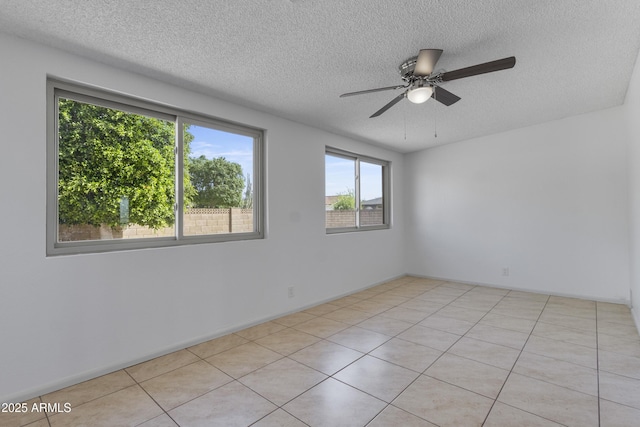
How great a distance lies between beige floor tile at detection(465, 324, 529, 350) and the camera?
9.10 feet

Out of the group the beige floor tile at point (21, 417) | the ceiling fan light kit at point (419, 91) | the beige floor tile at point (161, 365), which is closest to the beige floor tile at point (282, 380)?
the beige floor tile at point (161, 365)

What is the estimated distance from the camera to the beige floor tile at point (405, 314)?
11.3 feet

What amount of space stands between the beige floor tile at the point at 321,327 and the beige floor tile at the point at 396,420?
1.23 metres

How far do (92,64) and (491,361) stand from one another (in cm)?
390

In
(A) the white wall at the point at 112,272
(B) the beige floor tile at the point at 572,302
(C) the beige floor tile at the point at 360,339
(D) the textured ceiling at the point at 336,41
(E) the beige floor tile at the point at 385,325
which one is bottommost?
(C) the beige floor tile at the point at 360,339

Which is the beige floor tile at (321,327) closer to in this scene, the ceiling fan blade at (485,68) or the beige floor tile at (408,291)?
the beige floor tile at (408,291)

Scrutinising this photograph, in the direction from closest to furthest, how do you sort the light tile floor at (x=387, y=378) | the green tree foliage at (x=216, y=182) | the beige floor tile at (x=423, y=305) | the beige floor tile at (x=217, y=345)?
the light tile floor at (x=387, y=378) → the beige floor tile at (x=217, y=345) → the green tree foliage at (x=216, y=182) → the beige floor tile at (x=423, y=305)

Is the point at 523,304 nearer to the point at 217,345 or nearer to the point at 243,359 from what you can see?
the point at 243,359

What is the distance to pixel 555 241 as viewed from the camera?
4.26 meters

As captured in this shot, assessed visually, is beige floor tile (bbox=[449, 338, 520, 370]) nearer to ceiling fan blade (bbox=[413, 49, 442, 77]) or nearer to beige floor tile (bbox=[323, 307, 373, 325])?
beige floor tile (bbox=[323, 307, 373, 325])

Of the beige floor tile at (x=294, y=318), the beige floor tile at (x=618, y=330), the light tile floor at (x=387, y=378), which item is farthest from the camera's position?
the beige floor tile at (x=294, y=318)

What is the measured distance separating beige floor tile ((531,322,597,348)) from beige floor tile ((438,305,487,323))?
551 millimetres

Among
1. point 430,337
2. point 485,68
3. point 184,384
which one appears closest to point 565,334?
point 430,337

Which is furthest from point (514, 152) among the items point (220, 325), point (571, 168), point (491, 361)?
point (220, 325)
